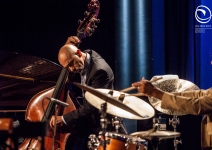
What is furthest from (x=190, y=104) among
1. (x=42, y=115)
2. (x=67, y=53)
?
(x=42, y=115)

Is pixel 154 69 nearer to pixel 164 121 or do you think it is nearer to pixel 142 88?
pixel 164 121

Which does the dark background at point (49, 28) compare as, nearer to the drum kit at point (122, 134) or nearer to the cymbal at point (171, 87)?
the cymbal at point (171, 87)

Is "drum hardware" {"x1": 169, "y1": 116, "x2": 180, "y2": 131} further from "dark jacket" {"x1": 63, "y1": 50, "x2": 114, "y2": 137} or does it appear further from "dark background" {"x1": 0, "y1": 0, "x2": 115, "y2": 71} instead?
"dark background" {"x1": 0, "y1": 0, "x2": 115, "y2": 71}

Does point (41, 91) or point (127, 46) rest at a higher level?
point (127, 46)

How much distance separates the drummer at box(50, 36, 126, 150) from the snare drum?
1.63 ft

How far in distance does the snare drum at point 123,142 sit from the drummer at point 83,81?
0.50 meters

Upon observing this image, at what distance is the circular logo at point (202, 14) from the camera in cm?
558

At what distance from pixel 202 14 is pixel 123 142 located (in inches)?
106

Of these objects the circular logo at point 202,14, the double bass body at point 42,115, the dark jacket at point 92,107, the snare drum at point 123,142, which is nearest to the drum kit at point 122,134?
the snare drum at point 123,142

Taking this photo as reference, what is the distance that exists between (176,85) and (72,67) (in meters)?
0.96

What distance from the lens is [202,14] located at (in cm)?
559

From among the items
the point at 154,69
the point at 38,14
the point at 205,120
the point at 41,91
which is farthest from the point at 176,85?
the point at 38,14

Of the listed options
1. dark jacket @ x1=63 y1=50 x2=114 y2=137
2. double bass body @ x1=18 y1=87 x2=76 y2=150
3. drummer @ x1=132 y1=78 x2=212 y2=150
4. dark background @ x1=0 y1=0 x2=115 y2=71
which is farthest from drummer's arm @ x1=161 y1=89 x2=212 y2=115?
dark background @ x1=0 y1=0 x2=115 y2=71

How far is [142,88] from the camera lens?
10.3 feet
